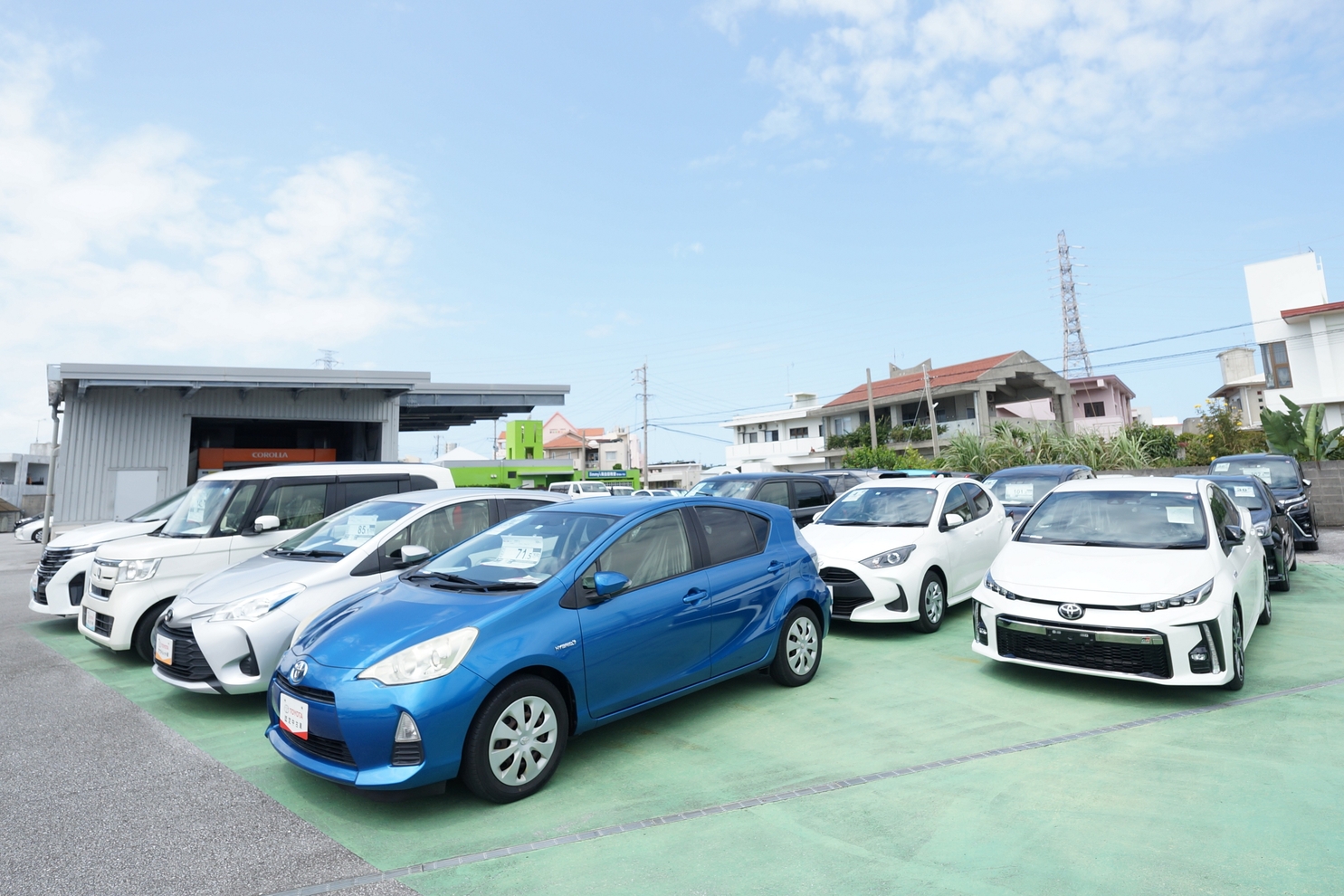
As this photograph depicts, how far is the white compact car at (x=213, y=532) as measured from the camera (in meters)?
6.62

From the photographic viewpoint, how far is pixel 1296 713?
470 centimetres

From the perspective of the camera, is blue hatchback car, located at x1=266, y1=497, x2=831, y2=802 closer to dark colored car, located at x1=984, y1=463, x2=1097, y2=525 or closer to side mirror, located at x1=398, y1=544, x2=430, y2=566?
side mirror, located at x1=398, y1=544, x2=430, y2=566

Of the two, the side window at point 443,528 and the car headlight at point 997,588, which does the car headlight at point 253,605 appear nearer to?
the side window at point 443,528

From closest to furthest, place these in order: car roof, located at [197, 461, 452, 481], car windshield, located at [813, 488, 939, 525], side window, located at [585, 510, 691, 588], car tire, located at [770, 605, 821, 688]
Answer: side window, located at [585, 510, 691, 588], car tire, located at [770, 605, 821, 688], car roof, located at [197, 461, 452, 481], car windshield, located at [813, 488, 939, 525]

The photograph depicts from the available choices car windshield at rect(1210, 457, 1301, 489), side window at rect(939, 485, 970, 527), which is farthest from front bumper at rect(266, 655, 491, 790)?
car windshield at rect(1210, 457, 1301, 489)

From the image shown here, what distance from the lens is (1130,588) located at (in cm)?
500

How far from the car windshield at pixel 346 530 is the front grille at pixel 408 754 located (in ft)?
9.10

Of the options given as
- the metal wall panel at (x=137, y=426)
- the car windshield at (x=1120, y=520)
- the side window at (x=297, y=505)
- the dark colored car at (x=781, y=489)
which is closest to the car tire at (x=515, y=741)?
the car windshield at (x=1120, y=520)

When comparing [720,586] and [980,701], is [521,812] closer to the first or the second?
[720,586]

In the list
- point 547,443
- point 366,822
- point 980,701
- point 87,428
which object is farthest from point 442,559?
point 547,443

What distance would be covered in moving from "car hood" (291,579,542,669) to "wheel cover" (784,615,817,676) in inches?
88.0

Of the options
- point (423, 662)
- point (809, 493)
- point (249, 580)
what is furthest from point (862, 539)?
point (249, 580)

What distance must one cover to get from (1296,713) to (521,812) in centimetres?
485

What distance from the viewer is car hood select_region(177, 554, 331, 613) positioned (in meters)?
5.30
